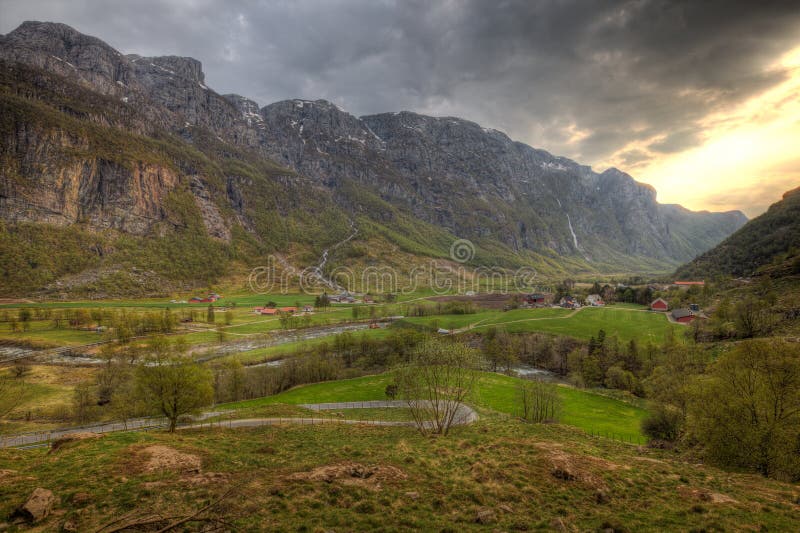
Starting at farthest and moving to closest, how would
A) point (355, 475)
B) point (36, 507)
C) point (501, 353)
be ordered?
point (501, 353) < point (355, 475) < point (36, 507)

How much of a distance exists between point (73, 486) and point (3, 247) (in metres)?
186

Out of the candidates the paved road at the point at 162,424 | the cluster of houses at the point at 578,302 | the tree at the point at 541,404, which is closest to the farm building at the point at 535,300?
the cluster of houses at the point at 578,302

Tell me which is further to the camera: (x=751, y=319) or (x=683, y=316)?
(x=683, y=316)

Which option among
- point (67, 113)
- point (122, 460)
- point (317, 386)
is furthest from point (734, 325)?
point (67, 113)

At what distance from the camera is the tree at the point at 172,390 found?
3338 cm

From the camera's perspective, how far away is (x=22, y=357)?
245ft

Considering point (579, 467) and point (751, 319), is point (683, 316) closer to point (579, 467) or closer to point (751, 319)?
point (751, 319)

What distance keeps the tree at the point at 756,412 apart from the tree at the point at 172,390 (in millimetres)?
45675

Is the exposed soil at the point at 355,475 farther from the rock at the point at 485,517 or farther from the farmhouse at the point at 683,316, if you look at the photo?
the farmhouse at the point at 683,316

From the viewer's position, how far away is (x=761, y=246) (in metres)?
119

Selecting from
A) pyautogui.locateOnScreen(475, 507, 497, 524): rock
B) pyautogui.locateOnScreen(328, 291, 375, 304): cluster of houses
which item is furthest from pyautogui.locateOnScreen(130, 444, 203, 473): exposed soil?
pyautogui.locateOnScreen(328, 291, 375, 304): cluster of houses

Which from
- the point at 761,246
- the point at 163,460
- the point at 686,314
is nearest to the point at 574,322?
the point at 686,314

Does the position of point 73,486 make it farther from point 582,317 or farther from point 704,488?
point 582,317

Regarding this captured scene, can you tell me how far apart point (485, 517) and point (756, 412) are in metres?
23.1
